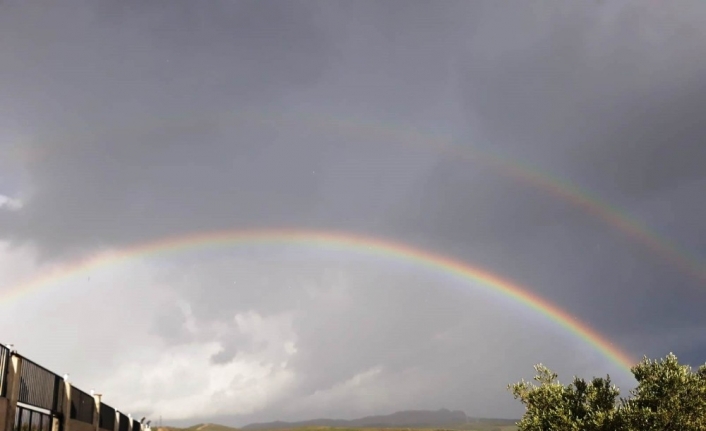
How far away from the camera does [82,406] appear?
1526 inches

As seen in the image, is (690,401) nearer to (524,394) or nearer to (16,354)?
(524,394)

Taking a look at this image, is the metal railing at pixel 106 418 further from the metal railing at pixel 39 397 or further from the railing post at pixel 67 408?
the railing post at pixel 67 408

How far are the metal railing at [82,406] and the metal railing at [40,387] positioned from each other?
2.43 metres

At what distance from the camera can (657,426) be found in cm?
3975

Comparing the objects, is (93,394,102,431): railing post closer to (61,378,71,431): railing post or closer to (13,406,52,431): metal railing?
(61,378,71,431): railing post

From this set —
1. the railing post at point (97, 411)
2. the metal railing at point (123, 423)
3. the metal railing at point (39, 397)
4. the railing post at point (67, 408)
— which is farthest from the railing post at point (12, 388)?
the metal railing at point (123, 423)

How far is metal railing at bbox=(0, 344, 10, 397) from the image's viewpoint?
2473 cm

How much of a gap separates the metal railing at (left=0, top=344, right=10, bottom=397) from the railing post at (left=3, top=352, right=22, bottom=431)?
22 centimetres

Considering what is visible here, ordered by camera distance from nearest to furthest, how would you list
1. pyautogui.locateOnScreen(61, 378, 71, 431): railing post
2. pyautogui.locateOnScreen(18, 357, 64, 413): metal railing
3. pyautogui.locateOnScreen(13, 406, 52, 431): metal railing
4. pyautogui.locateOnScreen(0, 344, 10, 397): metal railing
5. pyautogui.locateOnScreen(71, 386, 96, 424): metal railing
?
1. pyautogui.locateOnScreen(0, 344, 10, 397): metal railing
2. pyautogui.locateOnScreen(13, 406, 52, 431): metal railing
3. pyautogui.locateOnScreen(18, 357, 64, 413): metal railing
4. pyautogui.locateOnScreen(61, 378, 71, 431): railing post
5. pyautogui.locateOnScreen(71, 386, 96, 424): metal railing

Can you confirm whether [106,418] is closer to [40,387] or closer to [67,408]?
[67,408]

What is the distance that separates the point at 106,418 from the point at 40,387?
18.7 metres

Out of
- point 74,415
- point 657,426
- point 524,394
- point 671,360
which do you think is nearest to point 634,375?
point 671,360

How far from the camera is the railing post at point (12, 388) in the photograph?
25.3 metres

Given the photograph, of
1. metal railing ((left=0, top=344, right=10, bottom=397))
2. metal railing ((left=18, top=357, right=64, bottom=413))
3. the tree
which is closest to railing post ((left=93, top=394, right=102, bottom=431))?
metal railing ((left=18, top=357, right=64, bottom=413))
